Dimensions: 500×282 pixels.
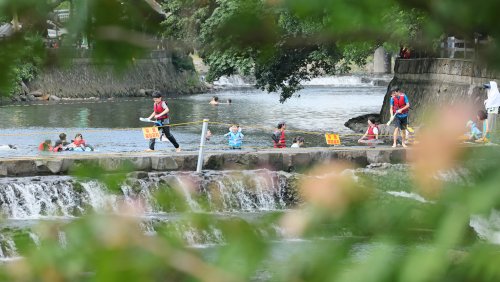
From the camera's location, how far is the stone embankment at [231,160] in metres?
16.1

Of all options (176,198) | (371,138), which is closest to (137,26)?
(176,198)

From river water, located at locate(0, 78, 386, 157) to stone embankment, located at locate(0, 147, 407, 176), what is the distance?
4417 mm

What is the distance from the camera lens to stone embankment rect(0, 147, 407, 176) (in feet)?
52.7

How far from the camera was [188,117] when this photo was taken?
3594 centimetres

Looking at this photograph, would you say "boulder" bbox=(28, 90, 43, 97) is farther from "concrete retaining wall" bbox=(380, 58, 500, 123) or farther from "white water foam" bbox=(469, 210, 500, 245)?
"white water foam" bbox=(469, 210, 500, 245)

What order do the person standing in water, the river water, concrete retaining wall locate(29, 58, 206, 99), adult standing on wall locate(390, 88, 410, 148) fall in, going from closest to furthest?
the person standing in water, adult standing on wall locate(390, 88, 410, 148), the river water, concrete retaining wall locate(29, 58, 206, 99)

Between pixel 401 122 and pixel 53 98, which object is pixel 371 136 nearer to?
pixel 401 122

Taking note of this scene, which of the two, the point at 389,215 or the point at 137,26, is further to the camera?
the point at 137,26

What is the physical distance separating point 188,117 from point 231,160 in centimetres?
1944

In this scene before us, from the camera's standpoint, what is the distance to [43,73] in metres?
1.69

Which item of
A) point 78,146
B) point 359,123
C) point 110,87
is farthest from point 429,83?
point 110,87

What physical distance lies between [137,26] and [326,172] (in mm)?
372

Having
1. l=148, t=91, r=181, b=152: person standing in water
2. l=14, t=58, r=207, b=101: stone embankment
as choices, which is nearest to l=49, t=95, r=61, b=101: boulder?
l=14, t=58, r=207, b=101: stone embankment

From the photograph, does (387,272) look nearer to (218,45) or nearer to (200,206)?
(200,206)
